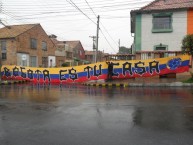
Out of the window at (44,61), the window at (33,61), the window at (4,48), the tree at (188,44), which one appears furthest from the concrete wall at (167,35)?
the window at (44,61)

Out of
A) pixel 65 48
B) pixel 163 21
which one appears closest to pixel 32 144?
pixel 163 21

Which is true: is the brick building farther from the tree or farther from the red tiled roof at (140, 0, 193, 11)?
the tree

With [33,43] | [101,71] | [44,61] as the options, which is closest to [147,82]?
[101,71]

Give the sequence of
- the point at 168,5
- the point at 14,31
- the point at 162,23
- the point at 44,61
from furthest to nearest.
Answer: the point at 44,61
the point at 14,31
the point at 168,5
the point at 162,23

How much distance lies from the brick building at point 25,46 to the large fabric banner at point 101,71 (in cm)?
906

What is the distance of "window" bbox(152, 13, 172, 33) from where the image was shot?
23.9 m

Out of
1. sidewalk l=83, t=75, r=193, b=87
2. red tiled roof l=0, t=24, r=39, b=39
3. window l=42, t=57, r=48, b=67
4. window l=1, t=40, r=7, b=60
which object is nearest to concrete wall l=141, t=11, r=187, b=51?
sidewalk l=83, t=75, r=193, b=87

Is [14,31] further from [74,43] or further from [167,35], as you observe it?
[74,43]

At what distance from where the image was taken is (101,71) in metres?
22.6

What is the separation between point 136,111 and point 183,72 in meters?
12.9

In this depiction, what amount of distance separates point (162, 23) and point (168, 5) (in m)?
1.83

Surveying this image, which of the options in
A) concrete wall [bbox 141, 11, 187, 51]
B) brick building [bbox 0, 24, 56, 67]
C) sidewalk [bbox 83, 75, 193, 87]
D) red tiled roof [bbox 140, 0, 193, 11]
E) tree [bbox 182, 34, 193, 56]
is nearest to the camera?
tree [bbox 182, 34, 193, 56]

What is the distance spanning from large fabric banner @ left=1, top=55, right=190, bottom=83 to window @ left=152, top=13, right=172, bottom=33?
13.5 ft

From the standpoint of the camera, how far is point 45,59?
4691 cm
